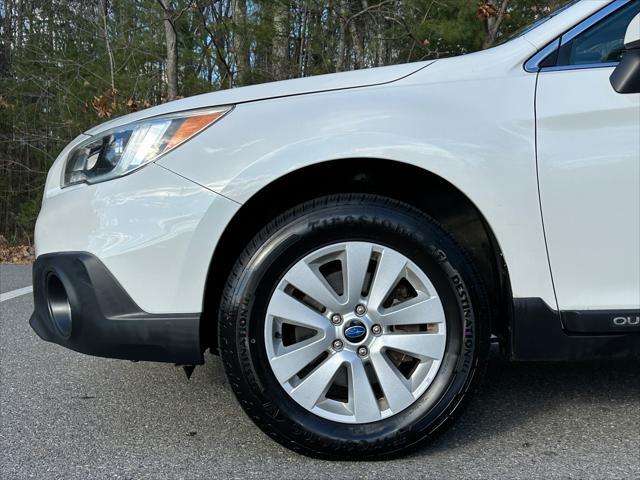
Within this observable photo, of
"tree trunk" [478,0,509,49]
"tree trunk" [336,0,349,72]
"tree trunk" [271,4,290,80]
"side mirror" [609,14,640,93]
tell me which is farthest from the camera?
"tree trunk" [271,4,290,80]

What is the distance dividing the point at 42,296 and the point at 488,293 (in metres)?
1.63

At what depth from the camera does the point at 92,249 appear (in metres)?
2.07

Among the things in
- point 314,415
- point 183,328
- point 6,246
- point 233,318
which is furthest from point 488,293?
point 6,246

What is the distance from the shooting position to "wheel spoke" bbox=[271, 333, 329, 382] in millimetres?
2072

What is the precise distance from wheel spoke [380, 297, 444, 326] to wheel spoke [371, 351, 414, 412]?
0.12m

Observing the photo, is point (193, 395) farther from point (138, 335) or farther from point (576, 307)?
point (576, 307)

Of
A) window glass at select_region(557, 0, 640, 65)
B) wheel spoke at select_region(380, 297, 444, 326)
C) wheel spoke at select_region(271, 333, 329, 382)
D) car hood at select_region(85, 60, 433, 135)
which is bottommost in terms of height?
wheel spoke at select_region(271, 333, 329, 382)

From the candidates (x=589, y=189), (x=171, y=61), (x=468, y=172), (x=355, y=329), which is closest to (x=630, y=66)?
(x=589, y=189)

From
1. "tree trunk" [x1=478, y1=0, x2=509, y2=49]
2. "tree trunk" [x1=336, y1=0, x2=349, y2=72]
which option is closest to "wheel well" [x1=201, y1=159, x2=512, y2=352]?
"tree trunk" [x1=478, y1=0, x2=509, y2=49]

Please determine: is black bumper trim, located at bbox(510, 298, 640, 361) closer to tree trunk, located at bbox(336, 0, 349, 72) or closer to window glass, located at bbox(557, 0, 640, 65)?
window glass, located at bbox(557, 0, 640, 65)

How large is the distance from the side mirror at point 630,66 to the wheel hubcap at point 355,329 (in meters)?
0.88

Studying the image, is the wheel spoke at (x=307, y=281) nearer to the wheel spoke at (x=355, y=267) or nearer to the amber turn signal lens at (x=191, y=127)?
the wheel spoke at (x=355, y=267)

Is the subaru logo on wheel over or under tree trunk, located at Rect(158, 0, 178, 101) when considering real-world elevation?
under

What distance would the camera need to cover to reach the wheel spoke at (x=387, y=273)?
6.81 ft
